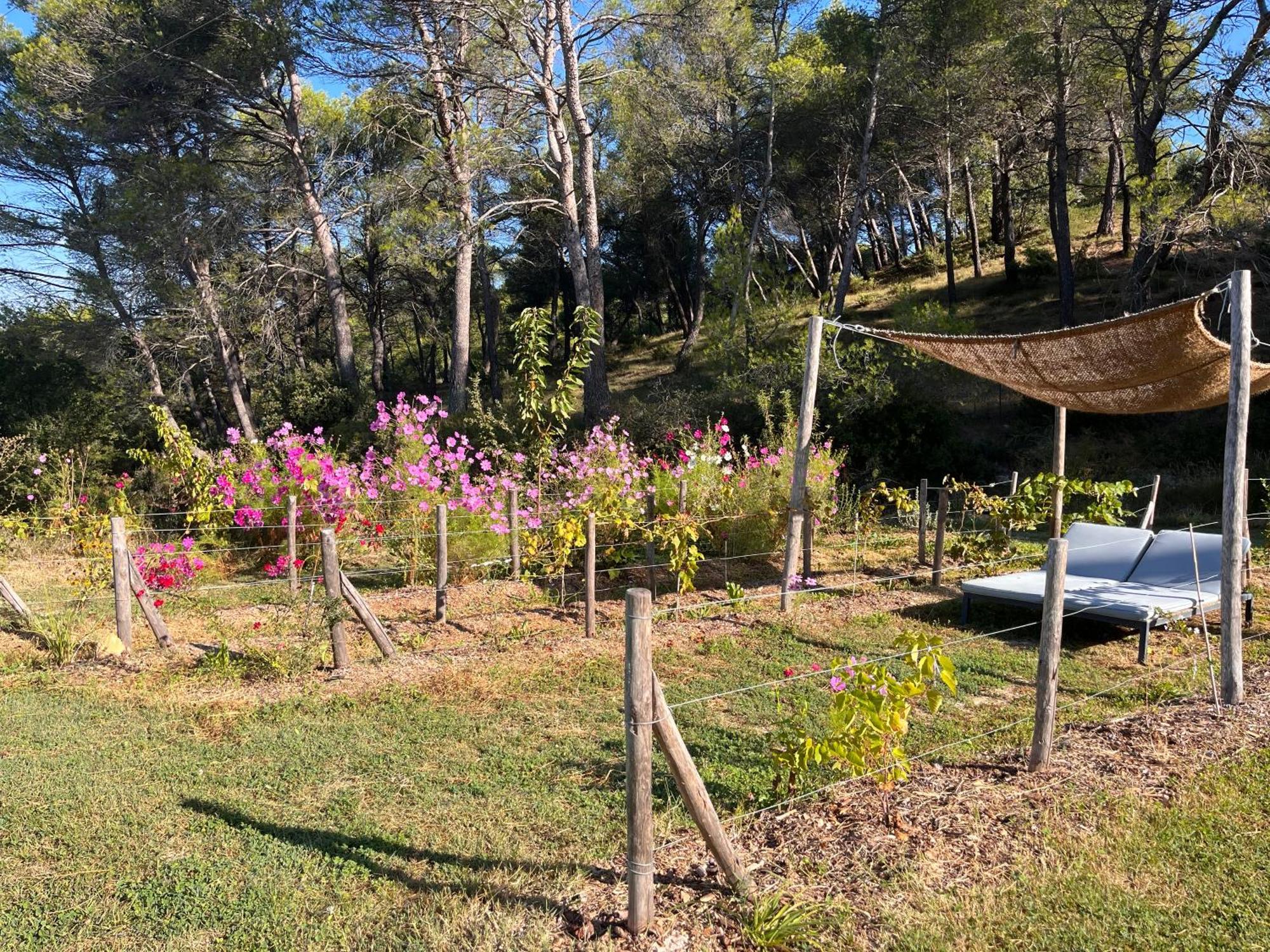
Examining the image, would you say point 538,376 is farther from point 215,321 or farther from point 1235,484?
point 215,321

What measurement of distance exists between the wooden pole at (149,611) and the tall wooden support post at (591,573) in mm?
2667

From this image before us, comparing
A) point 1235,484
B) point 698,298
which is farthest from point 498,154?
point 1235,484

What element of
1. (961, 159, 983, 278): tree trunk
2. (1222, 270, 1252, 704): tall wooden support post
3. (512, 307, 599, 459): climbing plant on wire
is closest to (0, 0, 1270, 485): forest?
(961, 159, 983, 278): tree trunk

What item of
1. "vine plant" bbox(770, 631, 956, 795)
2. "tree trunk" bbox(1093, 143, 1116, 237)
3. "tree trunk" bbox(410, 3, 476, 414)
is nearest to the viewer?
"vine plant" bbox(770, 631, 956, 795)

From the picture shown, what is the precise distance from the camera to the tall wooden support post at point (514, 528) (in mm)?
6809

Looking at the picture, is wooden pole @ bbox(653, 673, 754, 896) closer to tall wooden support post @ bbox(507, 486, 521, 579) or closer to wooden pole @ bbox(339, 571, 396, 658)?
wooden pole @ bbox(339, 571, 396, 658)

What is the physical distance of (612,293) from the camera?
98.6 feet

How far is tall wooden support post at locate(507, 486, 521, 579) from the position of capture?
6809 mm

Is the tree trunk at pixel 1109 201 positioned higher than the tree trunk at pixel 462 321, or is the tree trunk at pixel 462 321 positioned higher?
the tree trunk at pixel 1109 201

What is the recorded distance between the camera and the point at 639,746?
2.44 metres

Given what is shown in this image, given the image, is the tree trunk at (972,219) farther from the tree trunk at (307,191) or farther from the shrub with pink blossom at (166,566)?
the shrub with pink blossom at (166,566)

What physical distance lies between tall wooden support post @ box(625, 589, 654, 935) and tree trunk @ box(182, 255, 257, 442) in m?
14.8

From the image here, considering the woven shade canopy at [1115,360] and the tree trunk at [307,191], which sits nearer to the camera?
the woven shade canopy at [1115,360]

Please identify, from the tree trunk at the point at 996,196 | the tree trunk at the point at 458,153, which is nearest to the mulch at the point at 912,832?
the tree trunk at the point at 458,153
